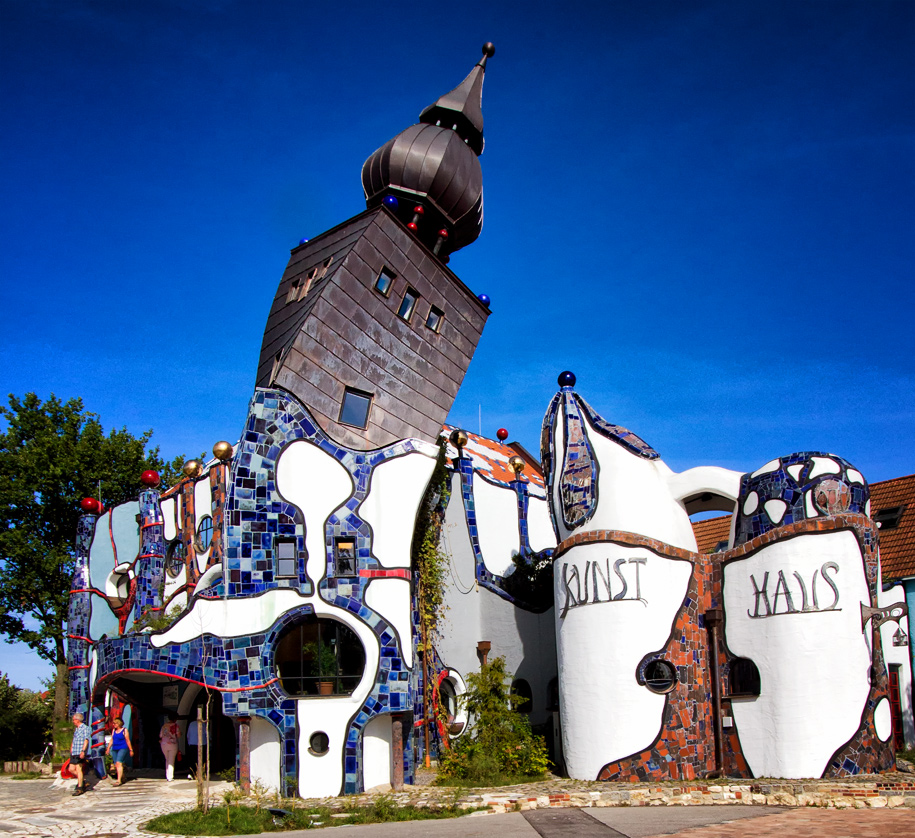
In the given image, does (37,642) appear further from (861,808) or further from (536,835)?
(861,808)

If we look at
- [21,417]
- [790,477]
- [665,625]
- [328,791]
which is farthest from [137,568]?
[790,477]

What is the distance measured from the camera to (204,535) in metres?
17.2

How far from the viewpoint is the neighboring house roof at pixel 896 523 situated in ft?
59.9

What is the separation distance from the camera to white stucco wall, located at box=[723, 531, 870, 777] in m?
12.5

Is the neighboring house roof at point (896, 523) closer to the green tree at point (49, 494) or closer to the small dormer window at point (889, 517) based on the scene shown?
the small dormer window at point (889, 517)

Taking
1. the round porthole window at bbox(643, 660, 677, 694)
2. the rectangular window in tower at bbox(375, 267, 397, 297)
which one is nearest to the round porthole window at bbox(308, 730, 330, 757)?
the round porthole window at bbox(643, 660, 677, 694)

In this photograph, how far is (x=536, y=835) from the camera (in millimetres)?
9008

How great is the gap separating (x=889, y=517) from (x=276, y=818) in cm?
1499

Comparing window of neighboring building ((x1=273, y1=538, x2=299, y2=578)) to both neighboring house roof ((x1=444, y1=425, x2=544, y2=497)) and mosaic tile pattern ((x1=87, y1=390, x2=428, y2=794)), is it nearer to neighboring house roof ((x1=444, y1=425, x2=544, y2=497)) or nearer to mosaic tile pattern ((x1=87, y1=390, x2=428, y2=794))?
mosaic tile pattern ((x1=87, y1=390, x2=428, y2=794))

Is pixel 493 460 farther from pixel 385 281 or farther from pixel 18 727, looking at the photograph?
pixel 18 727

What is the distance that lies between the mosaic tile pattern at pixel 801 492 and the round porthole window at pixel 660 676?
97.4 inches

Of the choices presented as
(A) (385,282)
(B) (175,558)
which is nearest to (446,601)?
(B) (175,558)

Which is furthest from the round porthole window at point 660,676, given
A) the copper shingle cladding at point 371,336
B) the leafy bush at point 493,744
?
the copper shingle cladding at point 371,336

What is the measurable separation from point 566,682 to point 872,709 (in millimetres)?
4373
